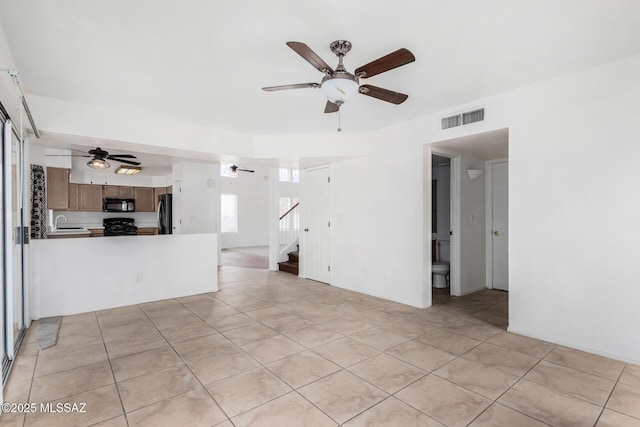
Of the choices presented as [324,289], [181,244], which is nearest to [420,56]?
[324,289]

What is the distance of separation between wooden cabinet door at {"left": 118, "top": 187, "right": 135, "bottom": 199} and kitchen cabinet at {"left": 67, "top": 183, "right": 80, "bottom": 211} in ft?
2.89

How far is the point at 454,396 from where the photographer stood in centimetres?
232

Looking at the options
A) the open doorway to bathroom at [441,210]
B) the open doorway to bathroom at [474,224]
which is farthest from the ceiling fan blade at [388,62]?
the open doorway to bathroom at [441,210]

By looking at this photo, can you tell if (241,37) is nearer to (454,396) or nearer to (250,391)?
(250,391)

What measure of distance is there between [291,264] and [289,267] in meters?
0.15

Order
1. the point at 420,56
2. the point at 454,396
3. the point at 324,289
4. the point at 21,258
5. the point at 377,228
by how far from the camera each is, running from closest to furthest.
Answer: the point at 454,396, the point at 420,56, the point at 21,258, the point at 377,228, the point at 324,289

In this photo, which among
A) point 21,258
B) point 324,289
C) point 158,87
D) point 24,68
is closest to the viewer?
point 24,68

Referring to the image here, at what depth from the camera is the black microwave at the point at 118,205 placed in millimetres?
7812

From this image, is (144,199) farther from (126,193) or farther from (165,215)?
(165,215)

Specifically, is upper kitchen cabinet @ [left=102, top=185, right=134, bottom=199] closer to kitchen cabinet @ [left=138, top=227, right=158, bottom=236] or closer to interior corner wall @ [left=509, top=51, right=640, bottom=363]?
kitchen cabinet @ [left=138, top=227, right=158, bottom=236]

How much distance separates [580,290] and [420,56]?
2686 millimetres

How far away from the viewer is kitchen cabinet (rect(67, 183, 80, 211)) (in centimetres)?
733

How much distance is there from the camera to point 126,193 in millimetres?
8297

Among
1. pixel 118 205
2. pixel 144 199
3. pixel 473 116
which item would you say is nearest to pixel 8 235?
pixel 473 116
